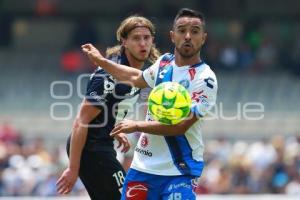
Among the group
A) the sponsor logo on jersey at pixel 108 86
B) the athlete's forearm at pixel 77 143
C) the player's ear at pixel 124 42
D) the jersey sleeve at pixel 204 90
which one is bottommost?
the athlete's forearm at pixel 77 143

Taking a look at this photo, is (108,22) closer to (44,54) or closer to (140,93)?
(44,54)

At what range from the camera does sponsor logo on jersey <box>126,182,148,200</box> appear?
23.4ft

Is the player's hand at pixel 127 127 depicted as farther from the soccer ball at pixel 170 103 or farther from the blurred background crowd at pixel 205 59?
the blurred background crowd at pixel 205 59

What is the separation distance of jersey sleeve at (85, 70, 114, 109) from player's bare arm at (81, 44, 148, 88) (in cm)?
33

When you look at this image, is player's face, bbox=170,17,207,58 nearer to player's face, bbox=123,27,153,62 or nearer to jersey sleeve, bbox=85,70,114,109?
player's face, bbox=123,27,153,62

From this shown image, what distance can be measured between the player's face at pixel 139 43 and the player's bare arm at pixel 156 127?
0.98 m

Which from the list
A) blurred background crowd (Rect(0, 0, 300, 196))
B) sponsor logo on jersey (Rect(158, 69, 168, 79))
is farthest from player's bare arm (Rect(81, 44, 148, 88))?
blurred background crowd (Rect(0, 0, 300, 196))

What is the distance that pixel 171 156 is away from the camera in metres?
7.07

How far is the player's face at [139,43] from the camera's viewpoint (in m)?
7.66

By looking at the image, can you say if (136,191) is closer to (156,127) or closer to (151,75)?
(156,127)

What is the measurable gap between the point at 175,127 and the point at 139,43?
1063mm

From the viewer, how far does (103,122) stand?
306 inches

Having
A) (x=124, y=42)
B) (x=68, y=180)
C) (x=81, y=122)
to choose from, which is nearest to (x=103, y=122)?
(x=81, y=122)

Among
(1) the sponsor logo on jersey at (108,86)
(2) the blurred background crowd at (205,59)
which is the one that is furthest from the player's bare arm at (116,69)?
(2) the blurred background crowd at (205,59)
